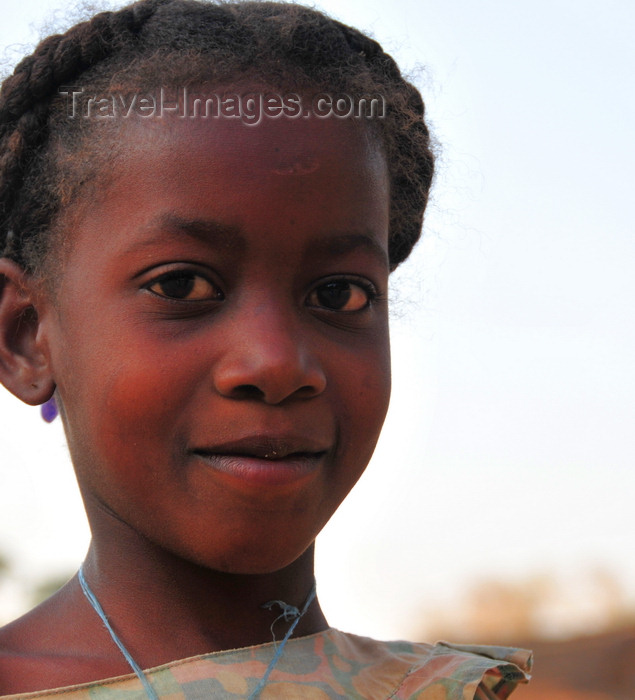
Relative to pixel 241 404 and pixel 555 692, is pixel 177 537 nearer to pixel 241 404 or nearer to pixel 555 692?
pixel 241 404

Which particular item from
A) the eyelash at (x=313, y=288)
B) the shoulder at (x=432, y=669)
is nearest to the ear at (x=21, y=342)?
the eyelash at (x=313, y=288)

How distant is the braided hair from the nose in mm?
479

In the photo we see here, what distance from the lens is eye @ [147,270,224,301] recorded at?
5.58ft

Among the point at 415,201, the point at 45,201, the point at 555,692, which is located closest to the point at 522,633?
the point at 555,692

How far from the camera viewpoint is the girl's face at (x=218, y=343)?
163 cm

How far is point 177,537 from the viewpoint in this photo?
1.69m

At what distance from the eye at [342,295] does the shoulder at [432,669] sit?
72cm

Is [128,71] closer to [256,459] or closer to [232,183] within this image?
[232,183]

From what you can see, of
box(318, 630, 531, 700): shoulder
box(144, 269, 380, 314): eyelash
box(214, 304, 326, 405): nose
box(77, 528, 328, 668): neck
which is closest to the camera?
box(214, 304, 326, 405): nose

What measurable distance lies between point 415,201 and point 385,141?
0.32 metres

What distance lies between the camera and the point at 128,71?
1.90 meters

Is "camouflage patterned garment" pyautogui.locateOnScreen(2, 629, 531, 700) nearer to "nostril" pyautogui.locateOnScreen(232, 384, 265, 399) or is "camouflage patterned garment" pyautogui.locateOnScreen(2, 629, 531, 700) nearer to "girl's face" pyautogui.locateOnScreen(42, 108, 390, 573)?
"girl's face" pyautogui.locateOnScreen(42, 108, 390, 573)

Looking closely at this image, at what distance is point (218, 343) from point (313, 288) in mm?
244

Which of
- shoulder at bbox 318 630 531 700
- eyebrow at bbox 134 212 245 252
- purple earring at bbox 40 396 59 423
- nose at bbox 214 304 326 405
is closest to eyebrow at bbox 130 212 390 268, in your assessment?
eyebrow at bbox 134 212 245 252
